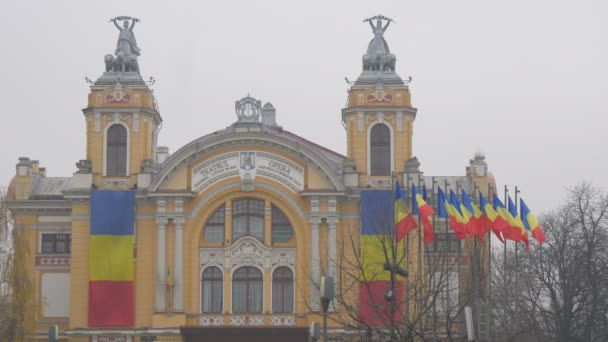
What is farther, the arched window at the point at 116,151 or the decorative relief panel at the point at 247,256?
the arched window at the point at 116,151

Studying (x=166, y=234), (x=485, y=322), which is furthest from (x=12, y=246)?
(x=485, y=322)

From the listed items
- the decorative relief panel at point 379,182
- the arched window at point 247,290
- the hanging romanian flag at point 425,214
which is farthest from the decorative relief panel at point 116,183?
the hanging romanian flag at point 425,214

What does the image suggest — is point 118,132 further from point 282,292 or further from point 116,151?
point 282,292

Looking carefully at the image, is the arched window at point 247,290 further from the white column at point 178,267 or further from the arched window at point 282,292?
the white column at point 178,267

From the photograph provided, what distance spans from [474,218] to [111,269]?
18.5m

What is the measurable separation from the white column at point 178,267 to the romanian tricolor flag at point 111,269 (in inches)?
87.3

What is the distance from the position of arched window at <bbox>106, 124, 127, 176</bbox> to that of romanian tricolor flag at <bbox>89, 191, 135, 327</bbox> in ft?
9.43

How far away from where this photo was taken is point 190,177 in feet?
224

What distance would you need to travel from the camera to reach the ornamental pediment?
6831 cm

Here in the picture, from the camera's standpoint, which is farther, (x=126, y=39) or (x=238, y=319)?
(x=126, y=39)

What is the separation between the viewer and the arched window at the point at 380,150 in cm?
6962

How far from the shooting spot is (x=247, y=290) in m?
68.2

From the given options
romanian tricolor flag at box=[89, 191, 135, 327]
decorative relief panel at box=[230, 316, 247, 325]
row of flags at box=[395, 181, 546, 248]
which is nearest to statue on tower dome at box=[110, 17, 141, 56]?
romanian tricolor flag at box=[89, 191, 135, 327]

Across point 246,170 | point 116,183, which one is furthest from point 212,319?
point 116,183
